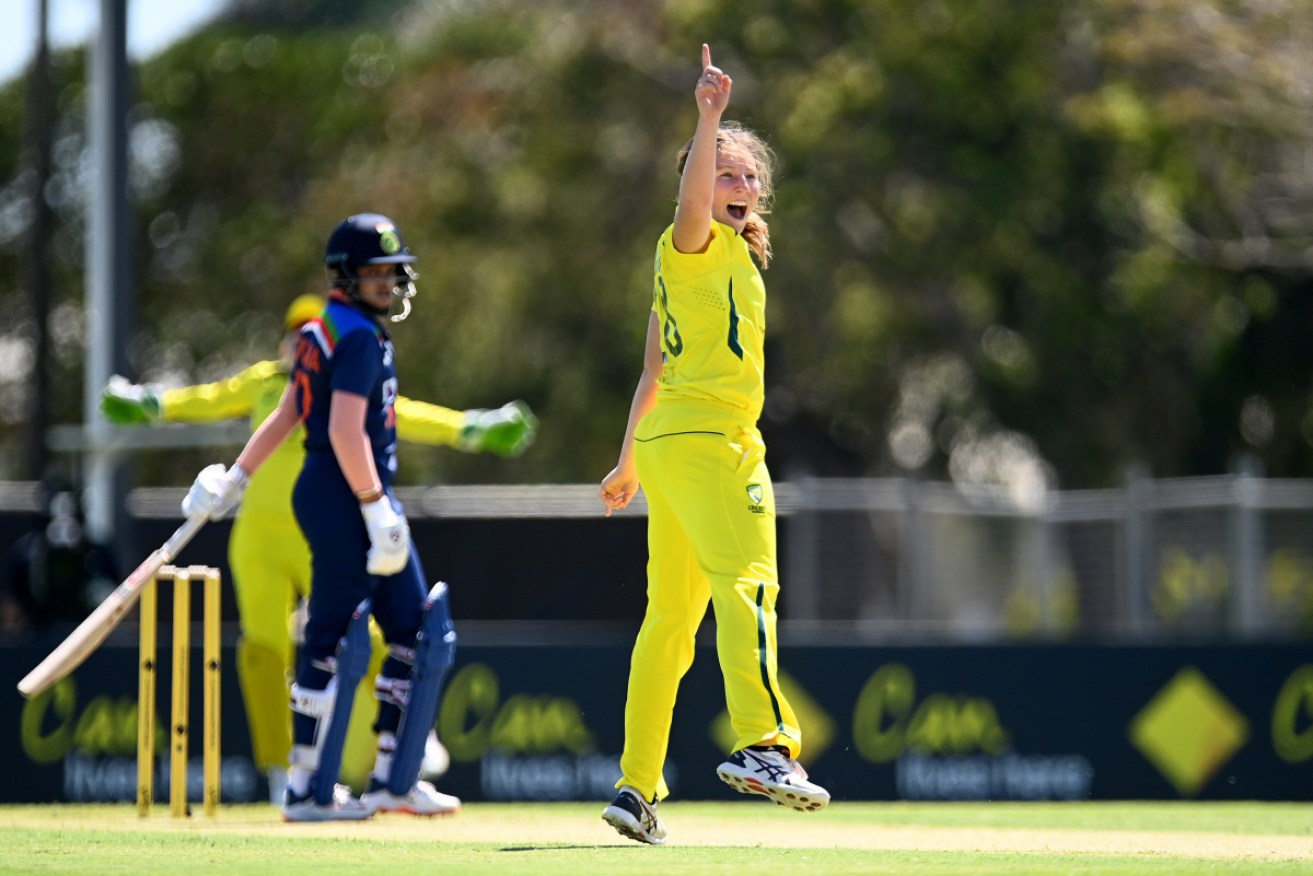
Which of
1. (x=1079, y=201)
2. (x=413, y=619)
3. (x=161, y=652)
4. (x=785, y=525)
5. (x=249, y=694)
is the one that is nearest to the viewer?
(x=413, y=619)

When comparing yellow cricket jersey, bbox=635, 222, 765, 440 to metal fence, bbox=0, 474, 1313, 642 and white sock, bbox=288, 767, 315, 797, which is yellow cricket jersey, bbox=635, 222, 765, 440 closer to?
white sock, bbox=288, 767, 315, 797

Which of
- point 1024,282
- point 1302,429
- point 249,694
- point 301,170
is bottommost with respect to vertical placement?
point 249,694

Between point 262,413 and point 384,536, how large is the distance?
2521 millimetres

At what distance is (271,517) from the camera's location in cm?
932

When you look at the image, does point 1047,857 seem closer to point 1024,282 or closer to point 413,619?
point 413,619

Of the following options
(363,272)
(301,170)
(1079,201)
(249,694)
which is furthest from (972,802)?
(301,170)

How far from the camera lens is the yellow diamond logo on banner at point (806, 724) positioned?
36.6 feet

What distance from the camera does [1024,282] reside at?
23.6 m

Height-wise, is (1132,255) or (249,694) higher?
(1132,255)

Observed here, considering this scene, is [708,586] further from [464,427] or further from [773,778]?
[464,427]

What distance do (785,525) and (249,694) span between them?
4.67m

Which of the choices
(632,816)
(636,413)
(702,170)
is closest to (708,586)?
(636,413)

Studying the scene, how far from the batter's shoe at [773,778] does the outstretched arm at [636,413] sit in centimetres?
98

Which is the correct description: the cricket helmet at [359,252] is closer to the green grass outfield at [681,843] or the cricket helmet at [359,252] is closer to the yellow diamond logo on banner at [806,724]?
the green grass outfield at [681,843]
